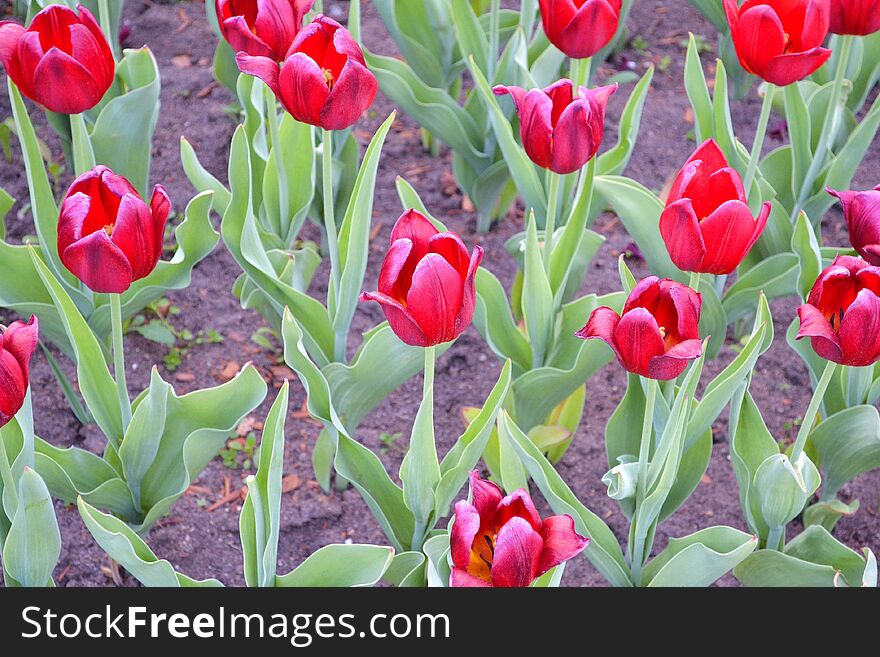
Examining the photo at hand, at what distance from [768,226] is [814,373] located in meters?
0.37

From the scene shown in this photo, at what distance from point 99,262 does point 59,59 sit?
1.17 ft

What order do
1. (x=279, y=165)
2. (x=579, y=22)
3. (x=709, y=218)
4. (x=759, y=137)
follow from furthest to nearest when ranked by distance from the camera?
(x=279, y=165), (x=759, y=137), (x=579, y=22), (x=709, y=218)

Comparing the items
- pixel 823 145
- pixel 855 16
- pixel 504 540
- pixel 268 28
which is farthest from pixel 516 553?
pixel 823 145

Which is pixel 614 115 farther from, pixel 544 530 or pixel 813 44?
pixel 544 530

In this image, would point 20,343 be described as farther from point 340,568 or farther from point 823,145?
point 823,145

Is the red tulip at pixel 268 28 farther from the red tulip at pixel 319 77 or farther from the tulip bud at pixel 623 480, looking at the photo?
the tulip bud at pixel 623 480

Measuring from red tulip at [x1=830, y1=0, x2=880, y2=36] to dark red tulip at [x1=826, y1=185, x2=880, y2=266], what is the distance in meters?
0.46

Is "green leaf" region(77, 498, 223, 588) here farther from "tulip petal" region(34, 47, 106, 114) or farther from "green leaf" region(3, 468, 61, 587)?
"tulip petal" region(34, 47, 106, 114)

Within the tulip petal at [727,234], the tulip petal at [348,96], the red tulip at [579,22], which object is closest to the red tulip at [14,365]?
the tulip petal at [348,96]

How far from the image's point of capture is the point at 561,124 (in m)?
1.59

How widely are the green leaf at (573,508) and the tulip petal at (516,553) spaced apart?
0.33 m

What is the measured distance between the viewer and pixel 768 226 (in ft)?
7.18

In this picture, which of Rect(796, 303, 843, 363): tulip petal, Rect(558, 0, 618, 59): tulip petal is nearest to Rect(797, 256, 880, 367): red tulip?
Rect(796, 303, 843, 363): tulip petal

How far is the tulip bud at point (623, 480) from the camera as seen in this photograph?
1644mm
